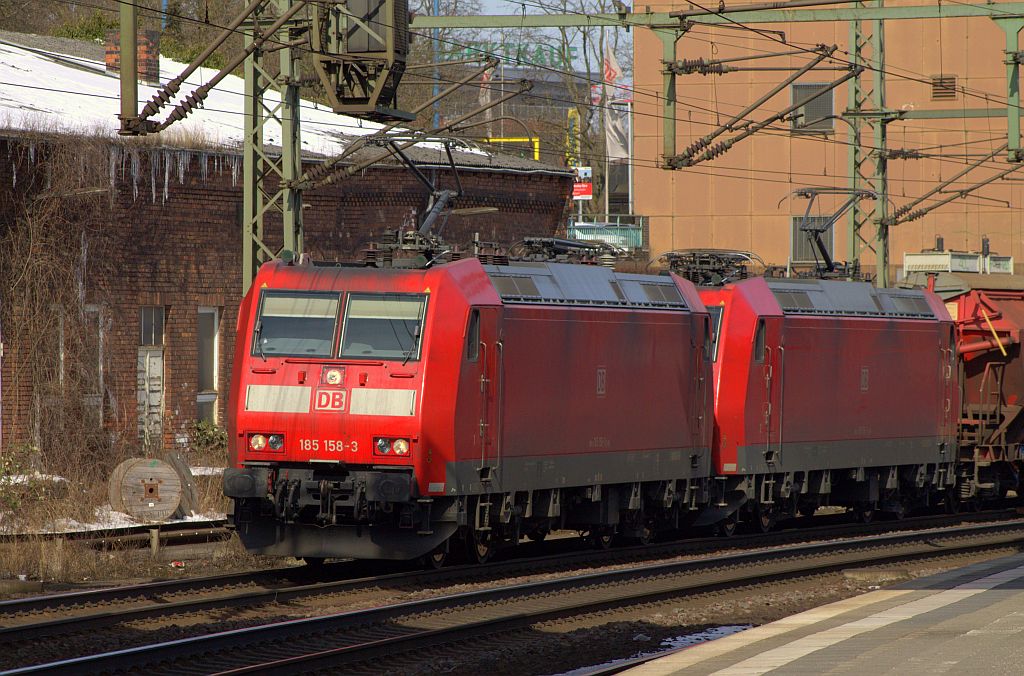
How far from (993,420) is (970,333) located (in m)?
1.52

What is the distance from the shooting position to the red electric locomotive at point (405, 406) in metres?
15.7

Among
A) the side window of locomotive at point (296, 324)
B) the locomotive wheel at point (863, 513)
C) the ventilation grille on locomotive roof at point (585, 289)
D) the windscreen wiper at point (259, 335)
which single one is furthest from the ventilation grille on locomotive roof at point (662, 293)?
the locomotive wheel at point (863, 513)

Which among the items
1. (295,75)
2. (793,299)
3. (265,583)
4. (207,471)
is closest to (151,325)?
(207,471)

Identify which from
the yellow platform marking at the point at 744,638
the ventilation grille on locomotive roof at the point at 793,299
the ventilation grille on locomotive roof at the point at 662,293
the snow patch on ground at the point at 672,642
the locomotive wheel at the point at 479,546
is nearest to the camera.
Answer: the yellow platform marking at the point at 744,638

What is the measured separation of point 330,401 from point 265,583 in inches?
74.5

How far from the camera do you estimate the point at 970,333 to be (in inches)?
1070

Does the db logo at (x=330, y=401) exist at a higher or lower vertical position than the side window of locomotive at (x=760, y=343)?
lower

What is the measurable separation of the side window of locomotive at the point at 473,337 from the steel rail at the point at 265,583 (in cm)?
226

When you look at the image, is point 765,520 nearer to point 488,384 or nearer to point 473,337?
point 488,384

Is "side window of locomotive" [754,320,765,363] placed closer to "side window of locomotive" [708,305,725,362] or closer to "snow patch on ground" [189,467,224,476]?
"side window of locomotive" [708,305,725,362]

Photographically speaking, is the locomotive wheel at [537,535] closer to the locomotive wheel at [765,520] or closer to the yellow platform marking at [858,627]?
the locomotive wheel at [765,520]

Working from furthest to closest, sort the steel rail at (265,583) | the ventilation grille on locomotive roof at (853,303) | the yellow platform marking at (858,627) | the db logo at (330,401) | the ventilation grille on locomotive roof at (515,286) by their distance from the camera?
the ventilation grille on locomotive roof at (853,303) → the ventilation grille on locomotive roof at (515,286) → the db logo at (330,401) → the steel rail at (265,583) → the yellow platform marking at (858,627)

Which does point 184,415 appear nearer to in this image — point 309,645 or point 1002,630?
point 309,645

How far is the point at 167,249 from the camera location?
88.8 ft
